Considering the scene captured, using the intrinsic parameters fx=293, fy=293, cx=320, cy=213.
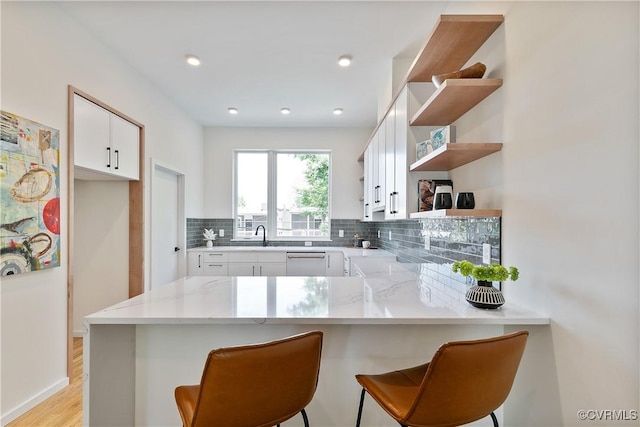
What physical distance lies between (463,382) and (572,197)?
73 cm

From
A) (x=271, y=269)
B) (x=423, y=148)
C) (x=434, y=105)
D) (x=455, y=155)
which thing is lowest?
(x=271, y=269)

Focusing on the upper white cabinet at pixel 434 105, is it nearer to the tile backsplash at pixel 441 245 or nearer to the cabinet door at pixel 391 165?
the cabinet door at pixel 391 165

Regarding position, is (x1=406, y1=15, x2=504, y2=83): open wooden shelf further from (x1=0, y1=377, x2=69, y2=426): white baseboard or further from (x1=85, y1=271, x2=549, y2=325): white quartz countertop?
(x1=0, y1=377, x2=69, y2=426): white baseboard

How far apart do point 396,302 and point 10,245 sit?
2.22 metres

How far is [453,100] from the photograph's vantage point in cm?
156

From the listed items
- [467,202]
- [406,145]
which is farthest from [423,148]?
[467,202]

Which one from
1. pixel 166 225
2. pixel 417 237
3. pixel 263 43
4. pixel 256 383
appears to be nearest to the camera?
pixel 256 383

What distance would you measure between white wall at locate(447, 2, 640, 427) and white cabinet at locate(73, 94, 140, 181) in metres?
2.88

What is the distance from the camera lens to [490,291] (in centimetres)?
125

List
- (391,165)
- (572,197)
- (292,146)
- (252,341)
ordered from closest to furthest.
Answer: (572,197) → (252,341) → (391,165) → (292,146)

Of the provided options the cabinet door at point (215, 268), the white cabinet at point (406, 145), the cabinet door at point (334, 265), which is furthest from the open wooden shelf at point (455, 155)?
the cabinet door at point (215, 268)

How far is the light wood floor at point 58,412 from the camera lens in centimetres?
176

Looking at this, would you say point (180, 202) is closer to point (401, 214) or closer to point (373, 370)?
point (401, 214)

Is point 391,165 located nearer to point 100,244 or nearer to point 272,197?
point 272,197
